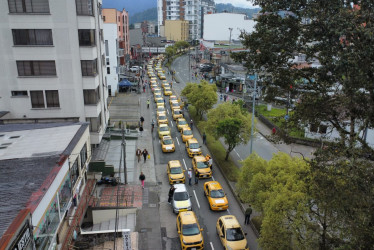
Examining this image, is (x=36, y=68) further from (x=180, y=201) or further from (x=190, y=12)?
(x=190, y=12)

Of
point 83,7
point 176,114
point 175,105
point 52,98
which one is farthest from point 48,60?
point 175,105

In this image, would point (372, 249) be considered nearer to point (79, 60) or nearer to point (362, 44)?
point (362, 44)

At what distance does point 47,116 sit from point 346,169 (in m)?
23.0

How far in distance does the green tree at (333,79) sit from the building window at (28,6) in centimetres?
1863

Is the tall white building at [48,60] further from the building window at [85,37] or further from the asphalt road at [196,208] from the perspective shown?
the asphalt road at [196,208]

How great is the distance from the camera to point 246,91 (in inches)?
2138

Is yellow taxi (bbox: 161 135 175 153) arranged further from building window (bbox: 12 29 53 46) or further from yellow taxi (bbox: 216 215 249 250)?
building window (bbox: 12 29 53 46)

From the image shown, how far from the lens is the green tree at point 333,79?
8172 mm

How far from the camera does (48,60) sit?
24.5m

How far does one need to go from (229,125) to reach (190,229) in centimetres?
1109

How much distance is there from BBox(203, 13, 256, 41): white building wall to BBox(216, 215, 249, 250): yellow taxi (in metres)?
109

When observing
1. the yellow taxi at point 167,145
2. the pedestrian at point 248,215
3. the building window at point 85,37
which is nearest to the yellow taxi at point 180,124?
the yellow taxi at point 167,145

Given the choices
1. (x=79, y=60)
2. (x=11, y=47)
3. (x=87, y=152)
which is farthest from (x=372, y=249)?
(x=11, y=47)

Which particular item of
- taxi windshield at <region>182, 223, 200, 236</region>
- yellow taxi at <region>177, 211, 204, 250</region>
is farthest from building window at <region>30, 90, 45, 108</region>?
taxi windshield at <region>182, 223, 200, 236</region>
